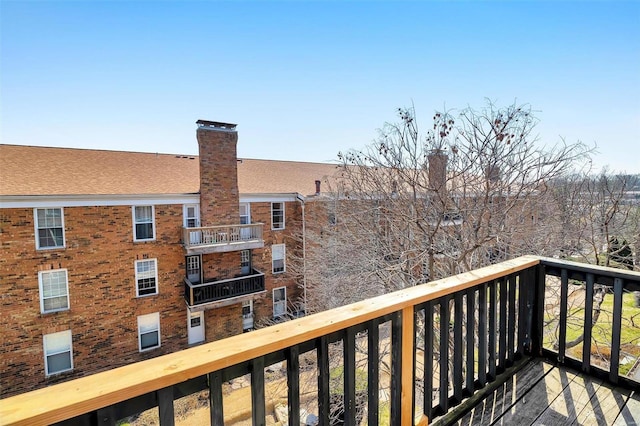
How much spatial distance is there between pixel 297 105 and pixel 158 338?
9.59m

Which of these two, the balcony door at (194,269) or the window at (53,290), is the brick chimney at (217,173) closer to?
the balcony door at (194,269)

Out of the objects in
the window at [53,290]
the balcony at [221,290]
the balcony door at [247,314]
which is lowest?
the balcony door at [247,314]

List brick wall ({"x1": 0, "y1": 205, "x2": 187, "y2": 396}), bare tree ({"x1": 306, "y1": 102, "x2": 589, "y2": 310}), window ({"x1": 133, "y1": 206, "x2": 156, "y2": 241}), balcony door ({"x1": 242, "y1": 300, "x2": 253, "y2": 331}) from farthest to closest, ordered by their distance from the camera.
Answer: balcony door ({"x1": 242, "y1": 300, "x2": 253, "y2": 331}) < window ({"x1": 133, "y1": 206, "x2": 156, "y2": 241}) < brick wall ({"x1": 0, "y1": 205, "x2": 187, "y2": 396}) < bare tree ({"x1": 306, "y1": 102, "x2": 589, "y2": 310})

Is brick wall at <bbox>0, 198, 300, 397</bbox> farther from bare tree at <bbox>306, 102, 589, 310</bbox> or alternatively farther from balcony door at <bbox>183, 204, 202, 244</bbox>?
bare tree at <bbox>306, 102, 589, 310</bbox>

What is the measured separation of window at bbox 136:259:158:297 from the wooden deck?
35.9 ft

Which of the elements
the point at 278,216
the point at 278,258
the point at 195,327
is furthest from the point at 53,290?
the point at 278,216

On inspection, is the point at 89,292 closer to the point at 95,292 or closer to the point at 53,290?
the point at 95,292

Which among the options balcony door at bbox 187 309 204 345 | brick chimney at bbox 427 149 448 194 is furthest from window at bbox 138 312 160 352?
brick chimney at bbox 427 149 448 194

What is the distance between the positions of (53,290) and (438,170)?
1118cm

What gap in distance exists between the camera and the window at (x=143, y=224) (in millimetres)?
10297

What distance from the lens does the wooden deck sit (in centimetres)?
189

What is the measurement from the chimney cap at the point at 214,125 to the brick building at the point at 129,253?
36 mm

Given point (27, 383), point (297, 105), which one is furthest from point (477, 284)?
point (27, 383)

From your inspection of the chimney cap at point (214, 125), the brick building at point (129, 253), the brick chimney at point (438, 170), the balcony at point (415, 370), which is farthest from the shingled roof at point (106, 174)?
the balcony at point (415, 370)
